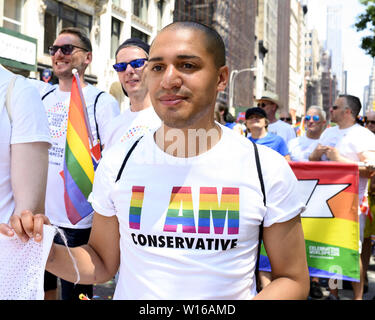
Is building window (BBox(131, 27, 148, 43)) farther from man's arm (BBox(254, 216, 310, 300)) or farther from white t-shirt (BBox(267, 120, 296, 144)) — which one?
man's arm (BBox(254, 216, 310, 300))

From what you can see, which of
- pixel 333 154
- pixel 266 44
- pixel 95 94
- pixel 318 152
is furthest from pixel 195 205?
pixel 266 44

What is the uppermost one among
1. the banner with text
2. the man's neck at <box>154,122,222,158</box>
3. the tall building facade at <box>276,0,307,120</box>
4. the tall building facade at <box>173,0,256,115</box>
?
the tall building facade at <box>276,0,307,120</box>

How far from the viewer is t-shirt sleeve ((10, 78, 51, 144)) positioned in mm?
1763

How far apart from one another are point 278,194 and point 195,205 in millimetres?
300

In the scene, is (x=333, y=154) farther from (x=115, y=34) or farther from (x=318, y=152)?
(x=115, y=34)

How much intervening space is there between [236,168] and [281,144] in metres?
3.90

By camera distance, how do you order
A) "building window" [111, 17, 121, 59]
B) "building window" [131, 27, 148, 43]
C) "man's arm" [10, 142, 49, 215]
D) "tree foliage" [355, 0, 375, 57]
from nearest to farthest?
"man's arm" [10, 142, 49, 215] → "tree foliage" [355, 0, 375, 57] → "building window" [111, 17, 121, 59] → "building window" [131, 27, 148, 43]

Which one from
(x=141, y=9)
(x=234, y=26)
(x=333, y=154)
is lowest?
(x=333, y=154)

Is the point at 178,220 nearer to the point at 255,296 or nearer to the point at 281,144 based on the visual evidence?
the point at 255,296

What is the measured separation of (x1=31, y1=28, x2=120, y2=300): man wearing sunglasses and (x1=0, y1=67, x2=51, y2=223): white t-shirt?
1.56 m

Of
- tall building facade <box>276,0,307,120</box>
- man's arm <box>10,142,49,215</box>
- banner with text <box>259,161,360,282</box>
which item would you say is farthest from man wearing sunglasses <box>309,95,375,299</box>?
tall building facade <box>276,0,307,120</box>

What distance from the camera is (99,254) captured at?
177cm

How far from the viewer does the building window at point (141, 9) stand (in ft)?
87.4

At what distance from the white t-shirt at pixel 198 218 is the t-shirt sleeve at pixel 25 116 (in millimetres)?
420
